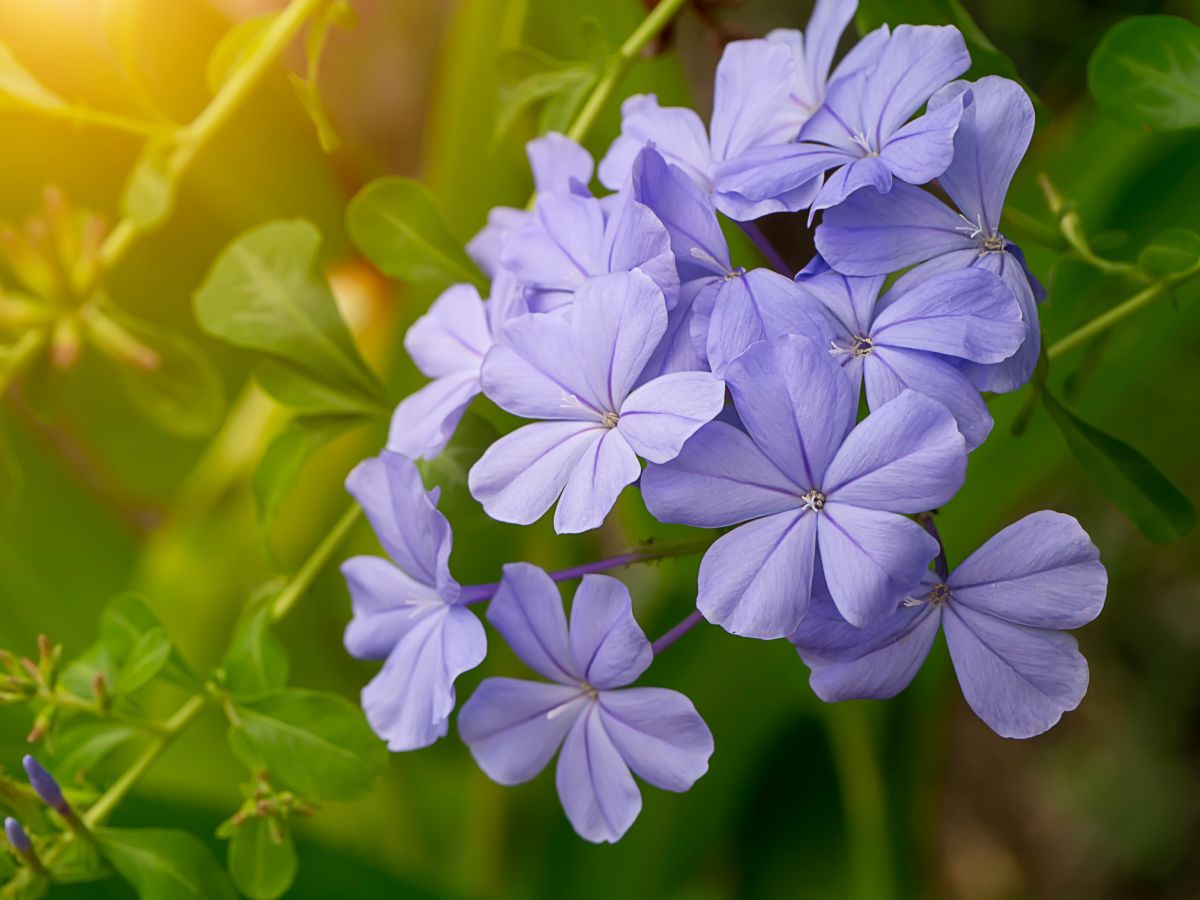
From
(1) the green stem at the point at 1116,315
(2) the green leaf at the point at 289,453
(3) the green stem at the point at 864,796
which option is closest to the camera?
(1) the green stem at the point at 1116,315

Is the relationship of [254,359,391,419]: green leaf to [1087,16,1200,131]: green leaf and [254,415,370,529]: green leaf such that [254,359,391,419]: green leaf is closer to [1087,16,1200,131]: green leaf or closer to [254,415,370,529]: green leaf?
[254,415,370,529]: green leaf

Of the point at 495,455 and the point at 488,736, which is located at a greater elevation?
the point at 495,455

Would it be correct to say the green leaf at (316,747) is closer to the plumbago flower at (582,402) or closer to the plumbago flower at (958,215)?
the plumbago flower at (582,402)

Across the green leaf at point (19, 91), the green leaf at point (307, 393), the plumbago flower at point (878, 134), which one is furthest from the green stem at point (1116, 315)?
the green leaf at point (19, 91)

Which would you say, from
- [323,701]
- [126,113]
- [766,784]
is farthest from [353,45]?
[323,701]

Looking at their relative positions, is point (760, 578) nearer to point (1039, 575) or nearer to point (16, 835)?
point (1039, 575)

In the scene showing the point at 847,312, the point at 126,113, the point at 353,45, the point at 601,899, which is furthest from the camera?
the point at 353,45

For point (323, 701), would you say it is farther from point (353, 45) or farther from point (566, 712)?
point (353, 45)
